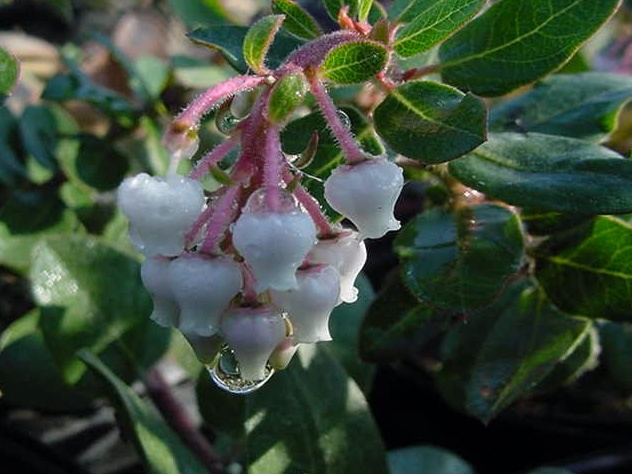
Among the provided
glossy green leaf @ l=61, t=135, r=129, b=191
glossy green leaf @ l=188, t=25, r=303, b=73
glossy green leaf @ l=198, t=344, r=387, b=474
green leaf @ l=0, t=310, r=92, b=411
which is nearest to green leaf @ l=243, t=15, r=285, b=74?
glossy green leaf @ l=188, t=25, r=303, b=73

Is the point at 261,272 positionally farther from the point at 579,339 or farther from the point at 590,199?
the point at 579,339

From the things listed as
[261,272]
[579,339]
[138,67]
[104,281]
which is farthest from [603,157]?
[138,67]

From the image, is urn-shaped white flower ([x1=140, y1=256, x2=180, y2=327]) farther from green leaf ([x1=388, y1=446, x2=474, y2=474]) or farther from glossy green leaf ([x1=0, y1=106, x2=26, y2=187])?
glossy green leaf ([x1=0, y1=106, x2=26, y2=187])

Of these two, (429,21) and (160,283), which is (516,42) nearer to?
(429,21)

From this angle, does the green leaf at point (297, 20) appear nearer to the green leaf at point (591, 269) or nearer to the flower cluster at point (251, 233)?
the flower cluster at point (251, 233)

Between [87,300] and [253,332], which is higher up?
[253,332]

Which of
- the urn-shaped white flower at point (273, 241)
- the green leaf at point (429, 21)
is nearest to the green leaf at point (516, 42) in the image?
the green leaf at point (429, 21)

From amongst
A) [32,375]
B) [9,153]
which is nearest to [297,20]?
[32,375]
